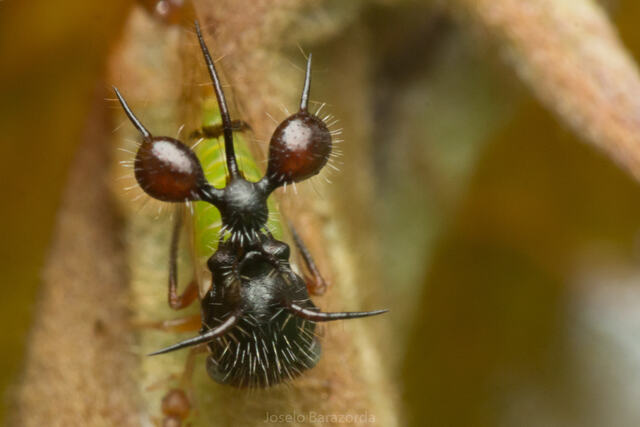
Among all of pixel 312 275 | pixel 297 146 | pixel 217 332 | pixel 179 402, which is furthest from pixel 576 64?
pixel 179 402

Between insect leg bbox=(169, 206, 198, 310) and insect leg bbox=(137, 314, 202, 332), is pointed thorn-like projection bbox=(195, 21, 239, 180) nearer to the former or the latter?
insect leg bbox=(169, 206, 198, 310)

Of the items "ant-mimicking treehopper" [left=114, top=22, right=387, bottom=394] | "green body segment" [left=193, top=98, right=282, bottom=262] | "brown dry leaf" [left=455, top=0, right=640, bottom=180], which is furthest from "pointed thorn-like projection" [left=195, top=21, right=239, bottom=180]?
"brown dry leaf" [left=455, top=0, right=640, bottom=180]

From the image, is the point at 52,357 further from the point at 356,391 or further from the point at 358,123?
the point at 358,123

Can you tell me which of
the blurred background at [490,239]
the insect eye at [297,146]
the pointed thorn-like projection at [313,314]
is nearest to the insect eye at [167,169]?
the insect eye at [297,146]

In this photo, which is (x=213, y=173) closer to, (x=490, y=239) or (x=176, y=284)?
(x=176, y=284)

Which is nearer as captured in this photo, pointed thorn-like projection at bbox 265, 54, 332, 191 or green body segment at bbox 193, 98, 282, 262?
pointed thorn-like projection at bbox 265, 54, 332, 191

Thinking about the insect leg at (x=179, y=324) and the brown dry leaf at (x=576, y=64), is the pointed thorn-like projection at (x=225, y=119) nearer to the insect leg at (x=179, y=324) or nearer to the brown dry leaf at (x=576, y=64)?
the insect leg at (x=179, y=324)
